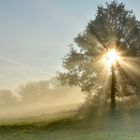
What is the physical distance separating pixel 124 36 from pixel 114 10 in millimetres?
3976

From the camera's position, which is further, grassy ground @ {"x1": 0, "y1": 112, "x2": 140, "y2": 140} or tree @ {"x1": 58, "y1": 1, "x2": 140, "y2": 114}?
tree @ {"x1": 58, "y1": 1, "x2": 140, "y2": 114}

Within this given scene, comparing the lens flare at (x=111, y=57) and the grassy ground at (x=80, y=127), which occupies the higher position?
the lens flare at (x=111, y=57)

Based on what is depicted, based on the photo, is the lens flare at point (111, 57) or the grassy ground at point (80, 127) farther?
the lens flare at point (111, 57)

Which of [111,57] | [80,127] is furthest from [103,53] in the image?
[80,127]

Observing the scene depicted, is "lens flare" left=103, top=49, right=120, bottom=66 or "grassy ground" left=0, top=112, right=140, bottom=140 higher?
"lens flare" left=103, top=49, right=120, bottom=66

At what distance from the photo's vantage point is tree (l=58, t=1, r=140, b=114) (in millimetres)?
50156

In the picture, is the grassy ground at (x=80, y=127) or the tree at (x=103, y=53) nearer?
the grassy ground at (x=80, y=127)

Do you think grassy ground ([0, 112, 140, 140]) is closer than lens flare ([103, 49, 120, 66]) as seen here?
Yes

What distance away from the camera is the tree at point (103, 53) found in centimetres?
5016

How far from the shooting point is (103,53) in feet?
170

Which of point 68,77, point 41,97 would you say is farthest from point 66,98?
point 68,77

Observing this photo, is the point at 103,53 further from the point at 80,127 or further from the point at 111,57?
the point at 80,127

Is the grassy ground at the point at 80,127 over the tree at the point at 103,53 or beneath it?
beneath

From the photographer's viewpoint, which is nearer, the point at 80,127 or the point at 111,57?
the point at 80,127
